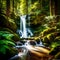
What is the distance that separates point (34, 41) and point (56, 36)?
5.16 feet

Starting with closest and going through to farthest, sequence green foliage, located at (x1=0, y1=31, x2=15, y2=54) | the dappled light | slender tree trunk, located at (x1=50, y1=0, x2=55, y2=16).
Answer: green foliage, located at (x1=0, y1=31, x2=15, y2=54)
the dappled light
slender tree trunk, located at (x1=50, y1=0, x2=55, y2=16)

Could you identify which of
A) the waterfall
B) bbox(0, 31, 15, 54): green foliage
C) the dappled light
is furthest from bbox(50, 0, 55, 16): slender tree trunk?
bbox(0, 31, 15, 54): green foliage

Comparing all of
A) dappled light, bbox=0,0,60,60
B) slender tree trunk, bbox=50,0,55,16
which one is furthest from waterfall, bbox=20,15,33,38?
slender tree trunk, bbox=50,0,55,16

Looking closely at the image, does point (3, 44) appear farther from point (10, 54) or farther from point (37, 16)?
point (37, 16)

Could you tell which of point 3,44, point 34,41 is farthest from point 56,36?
point 3,44

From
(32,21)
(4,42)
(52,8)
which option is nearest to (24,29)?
(32,21)

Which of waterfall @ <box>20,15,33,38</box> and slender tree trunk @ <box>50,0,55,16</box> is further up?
slender tree trunk @ <box>50,0,55,16</box>

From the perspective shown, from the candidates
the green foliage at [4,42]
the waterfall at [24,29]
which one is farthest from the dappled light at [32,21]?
the green foliage at [4,42]

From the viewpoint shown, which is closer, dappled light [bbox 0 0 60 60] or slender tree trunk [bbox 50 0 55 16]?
dappled light [bbox 0 0 60 60]

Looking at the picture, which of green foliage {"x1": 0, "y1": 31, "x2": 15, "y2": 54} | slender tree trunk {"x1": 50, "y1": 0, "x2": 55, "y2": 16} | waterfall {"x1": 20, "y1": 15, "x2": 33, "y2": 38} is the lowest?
waterfall {"x1": 20, "y1": 15, "x2": 33, "y2": 38}

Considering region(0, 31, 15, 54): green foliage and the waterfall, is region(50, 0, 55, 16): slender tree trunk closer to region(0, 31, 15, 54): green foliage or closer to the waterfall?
the waterfall

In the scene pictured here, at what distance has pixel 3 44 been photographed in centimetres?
580

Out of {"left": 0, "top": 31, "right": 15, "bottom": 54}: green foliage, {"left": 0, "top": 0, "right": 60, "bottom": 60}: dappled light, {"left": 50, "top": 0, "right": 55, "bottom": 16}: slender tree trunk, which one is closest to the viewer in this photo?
{"left": 0, "top": 31, "right": 15, "bottom": 54}: green foliage

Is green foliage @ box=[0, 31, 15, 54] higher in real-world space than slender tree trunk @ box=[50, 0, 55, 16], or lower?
lower
